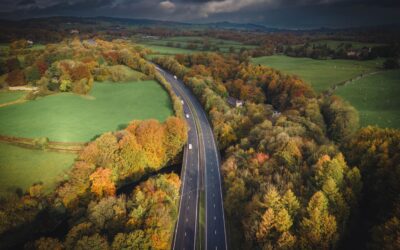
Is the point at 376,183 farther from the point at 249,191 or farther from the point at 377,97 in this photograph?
the point at 377,97

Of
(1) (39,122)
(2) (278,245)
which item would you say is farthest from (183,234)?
(1) (39,122)

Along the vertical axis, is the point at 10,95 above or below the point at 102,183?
above

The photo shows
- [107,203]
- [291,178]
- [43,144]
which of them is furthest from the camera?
[43,144]

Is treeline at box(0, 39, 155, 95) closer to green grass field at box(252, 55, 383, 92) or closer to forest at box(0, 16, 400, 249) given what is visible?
forest at box(0, 16, 400, 249)

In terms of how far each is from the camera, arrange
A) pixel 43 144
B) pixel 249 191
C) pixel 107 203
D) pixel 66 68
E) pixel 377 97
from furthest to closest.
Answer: pixel 66 68, pixel 377 97, pixel 43 144, pixel 249 191, pixel 107 203

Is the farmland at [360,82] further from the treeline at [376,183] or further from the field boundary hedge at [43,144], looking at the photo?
the field boundary hedge at [43,144]

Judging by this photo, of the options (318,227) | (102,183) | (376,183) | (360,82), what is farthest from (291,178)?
(360,82)
